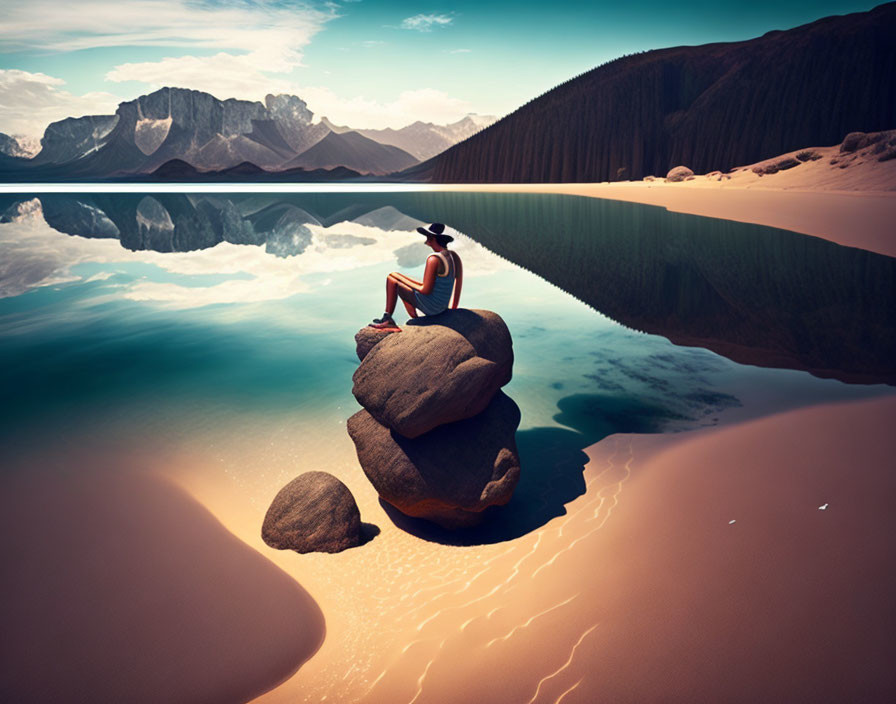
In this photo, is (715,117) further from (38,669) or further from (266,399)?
(38,669)

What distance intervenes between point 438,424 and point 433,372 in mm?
582

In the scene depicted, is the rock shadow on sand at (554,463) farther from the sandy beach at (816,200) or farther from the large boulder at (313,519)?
the sandy beach at (816,200)

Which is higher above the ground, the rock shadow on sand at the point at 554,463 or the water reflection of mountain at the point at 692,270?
the water reflection of mountain at the point at 692,270

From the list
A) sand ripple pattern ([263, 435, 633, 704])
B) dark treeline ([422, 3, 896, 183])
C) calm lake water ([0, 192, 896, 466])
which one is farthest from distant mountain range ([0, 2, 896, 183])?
sand ripple pattern ([263, 435, 633, 704])

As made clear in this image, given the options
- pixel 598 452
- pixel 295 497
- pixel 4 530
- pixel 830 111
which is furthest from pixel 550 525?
pixel 830 111

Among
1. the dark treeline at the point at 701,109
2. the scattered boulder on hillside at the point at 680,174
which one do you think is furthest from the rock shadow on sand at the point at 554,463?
the dark treeline at the point at 701,109

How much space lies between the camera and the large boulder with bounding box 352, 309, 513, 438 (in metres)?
6.19

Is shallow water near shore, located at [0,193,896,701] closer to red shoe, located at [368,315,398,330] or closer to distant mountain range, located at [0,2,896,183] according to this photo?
red shoe, located at [368,315,398,330]

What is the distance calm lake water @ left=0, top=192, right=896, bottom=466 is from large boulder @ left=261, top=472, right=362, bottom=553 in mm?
2675

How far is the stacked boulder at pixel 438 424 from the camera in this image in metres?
6.15

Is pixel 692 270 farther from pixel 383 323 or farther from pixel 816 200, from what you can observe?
pixel 816 200

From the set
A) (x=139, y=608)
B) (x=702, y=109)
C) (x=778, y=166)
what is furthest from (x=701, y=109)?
(x=139, y=608)

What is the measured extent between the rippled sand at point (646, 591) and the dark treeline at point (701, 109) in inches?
3007

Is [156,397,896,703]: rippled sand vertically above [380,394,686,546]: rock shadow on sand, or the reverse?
[156,397,896,703]: rippled sand
